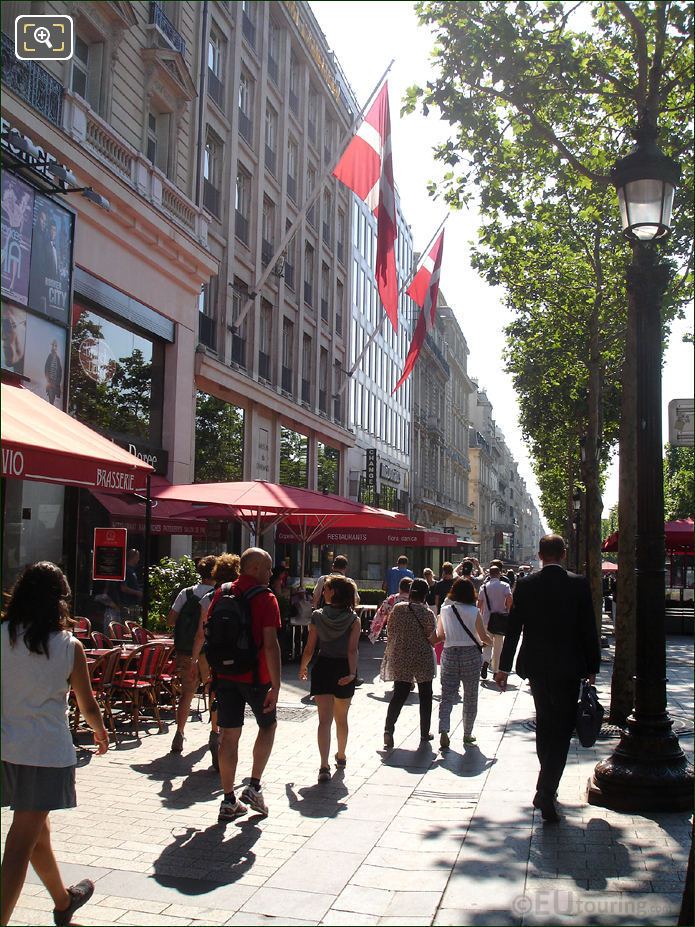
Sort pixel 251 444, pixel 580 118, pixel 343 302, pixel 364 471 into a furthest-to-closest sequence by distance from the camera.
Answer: pixel 364 471
pixel 343 302
pixel 251 444
pixel 580 118

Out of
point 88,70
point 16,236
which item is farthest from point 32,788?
point 88,70

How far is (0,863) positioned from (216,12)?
21.6 meters

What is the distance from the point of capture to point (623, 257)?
1552 cm

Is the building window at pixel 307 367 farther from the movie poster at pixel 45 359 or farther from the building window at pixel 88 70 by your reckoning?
the movie poster at pixel 45 359

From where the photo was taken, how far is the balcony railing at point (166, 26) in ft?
58.7

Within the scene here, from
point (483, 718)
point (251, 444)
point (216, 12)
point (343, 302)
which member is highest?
point (216, 12)

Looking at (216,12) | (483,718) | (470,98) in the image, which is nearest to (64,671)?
(483,718)

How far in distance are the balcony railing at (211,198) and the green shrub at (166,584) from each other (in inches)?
481

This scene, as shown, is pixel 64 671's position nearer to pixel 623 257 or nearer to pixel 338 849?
pixel 338 849

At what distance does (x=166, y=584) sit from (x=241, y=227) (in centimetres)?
1488

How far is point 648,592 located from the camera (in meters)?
6.57

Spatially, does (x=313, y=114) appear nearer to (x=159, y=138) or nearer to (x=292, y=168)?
(x=292, y=168)

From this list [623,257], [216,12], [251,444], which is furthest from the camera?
[251,444]

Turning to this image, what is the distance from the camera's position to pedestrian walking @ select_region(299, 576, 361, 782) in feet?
25.1
